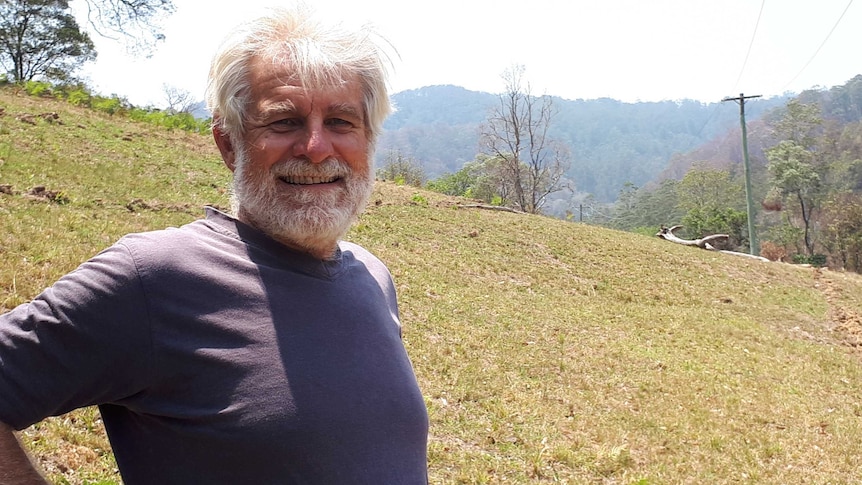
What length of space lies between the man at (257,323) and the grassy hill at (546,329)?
207 cm

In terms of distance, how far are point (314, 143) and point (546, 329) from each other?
7050 millimetres

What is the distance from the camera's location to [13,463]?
1.06 meters

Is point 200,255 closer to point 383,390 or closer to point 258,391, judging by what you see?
point 258,391

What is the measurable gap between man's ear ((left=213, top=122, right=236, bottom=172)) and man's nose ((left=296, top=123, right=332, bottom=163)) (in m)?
0.19

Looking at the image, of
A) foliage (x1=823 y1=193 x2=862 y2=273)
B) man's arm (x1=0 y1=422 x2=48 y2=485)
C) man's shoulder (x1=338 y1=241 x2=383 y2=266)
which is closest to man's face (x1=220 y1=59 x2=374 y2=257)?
man's shoulder (x1=338 y1=241 x2=383 y2=266)

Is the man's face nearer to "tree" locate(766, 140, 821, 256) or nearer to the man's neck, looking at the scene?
the man's neck

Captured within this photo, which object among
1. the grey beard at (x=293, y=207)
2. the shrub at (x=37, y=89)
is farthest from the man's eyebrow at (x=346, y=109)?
the shrub at (x=37, y=89)

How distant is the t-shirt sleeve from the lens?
3.47 feet

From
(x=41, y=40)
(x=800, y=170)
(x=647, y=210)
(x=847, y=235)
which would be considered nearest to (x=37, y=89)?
(x=41, y=40)

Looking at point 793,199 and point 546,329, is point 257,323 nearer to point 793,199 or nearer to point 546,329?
point 546,329

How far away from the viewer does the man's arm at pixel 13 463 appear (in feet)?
3.47

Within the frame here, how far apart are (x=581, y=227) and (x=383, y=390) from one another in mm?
16117

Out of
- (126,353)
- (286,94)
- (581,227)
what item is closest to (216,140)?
(286,94)

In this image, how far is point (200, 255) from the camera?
4.17 feet
